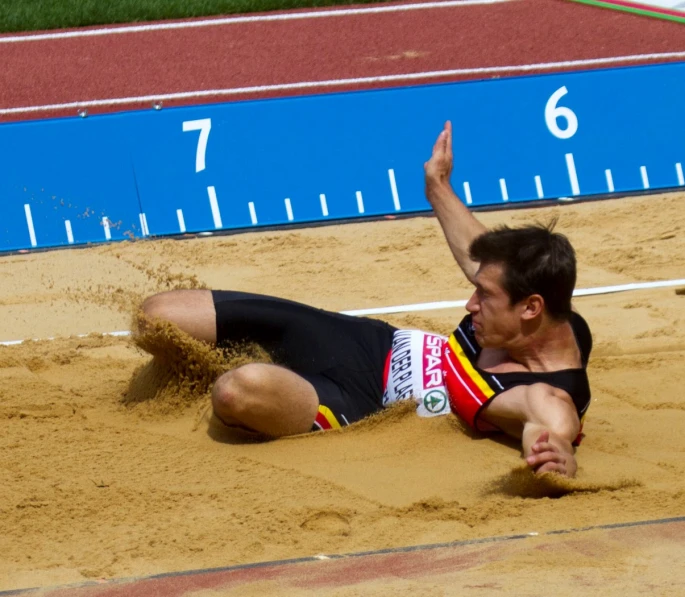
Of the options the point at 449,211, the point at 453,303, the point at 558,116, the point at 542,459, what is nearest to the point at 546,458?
the point at 542,459

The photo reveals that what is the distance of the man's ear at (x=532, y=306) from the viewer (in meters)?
3.33

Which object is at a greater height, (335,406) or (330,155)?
(330,155)

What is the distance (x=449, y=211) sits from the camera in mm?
3947

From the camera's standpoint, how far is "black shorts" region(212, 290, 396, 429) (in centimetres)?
368

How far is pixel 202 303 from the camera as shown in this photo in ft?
12.4

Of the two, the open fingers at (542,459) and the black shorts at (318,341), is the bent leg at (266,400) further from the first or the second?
the open fingers at (542,459)

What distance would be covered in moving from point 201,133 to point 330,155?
0.75 m

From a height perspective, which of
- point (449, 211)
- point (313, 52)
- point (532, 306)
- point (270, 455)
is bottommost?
point (270, 455)

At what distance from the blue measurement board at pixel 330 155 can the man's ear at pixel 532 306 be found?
3.26 m

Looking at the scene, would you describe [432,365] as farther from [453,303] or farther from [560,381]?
[453,303]

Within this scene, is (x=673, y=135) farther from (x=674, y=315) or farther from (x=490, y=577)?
(x=490, y=577)

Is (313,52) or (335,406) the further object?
(313,52)

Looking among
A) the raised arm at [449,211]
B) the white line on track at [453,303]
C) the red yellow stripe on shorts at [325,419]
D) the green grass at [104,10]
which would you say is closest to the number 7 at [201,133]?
Answer: the white line on track at [453,303]

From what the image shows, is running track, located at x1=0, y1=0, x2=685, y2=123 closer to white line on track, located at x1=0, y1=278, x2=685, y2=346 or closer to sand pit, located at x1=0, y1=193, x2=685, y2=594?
sand pit, located at x1=0, y1=193, x2=685, y2=594
